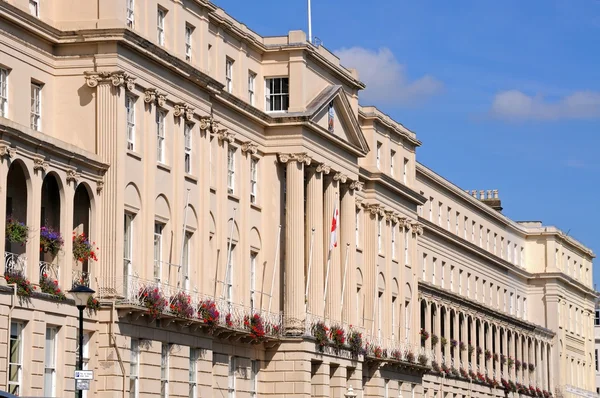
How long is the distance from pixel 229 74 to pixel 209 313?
37.7 feet

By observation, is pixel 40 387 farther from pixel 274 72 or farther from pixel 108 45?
pixel 274 72

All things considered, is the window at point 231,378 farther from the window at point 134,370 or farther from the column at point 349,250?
the window at point 134,370

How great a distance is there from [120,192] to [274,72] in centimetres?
1795

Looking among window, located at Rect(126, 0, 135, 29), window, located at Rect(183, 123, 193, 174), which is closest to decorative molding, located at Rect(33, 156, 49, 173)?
window, located at Rect(126, 0, 135, 29)

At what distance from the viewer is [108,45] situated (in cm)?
5131

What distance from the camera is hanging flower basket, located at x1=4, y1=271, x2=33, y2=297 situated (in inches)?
1766

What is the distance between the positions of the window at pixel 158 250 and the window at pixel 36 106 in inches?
247

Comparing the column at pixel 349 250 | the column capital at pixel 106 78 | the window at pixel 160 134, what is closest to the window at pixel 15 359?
the column capital at pixel 106 78

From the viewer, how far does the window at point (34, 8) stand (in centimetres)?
5025

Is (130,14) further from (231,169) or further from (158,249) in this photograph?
(231,169)

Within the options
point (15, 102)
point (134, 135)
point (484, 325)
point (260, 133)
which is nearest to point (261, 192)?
point (260, 133)

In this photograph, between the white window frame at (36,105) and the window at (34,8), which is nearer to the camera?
the window at (34,8)

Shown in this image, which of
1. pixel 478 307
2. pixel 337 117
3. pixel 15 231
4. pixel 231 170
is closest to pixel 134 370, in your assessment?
pixel 15 231

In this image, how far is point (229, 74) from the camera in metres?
64.0
